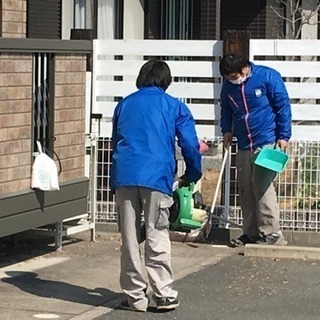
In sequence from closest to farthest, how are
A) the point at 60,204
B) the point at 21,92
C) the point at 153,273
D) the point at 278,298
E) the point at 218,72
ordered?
1. the point at 153,273
2. the point at 278,298
3. the point at 21,92
4. the point at 60,204
5. the point at 218,72

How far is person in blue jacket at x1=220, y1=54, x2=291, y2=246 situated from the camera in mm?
9391

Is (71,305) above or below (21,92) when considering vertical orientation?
below

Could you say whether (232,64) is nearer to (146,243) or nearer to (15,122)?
(15,122)

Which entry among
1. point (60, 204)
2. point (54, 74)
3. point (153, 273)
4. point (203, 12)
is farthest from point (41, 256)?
point (203, 12)

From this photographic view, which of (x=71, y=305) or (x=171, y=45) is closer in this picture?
(x=71, y=305)

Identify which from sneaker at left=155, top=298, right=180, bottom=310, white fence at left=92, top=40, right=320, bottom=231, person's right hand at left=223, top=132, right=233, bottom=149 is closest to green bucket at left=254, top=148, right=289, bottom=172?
person's right hand at left=223, top=132, right=233, bottom=149

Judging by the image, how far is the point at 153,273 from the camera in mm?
7199

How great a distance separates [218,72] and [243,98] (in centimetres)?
99

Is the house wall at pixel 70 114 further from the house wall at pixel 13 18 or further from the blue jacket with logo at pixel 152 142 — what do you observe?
the blue jacket with logo at pixel 152 142

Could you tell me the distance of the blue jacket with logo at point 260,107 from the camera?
9.39m

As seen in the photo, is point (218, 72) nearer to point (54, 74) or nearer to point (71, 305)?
point (54, 74)

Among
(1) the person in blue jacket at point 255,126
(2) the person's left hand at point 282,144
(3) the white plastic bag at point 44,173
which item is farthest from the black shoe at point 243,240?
(3) the white plastic bag at point 44,173

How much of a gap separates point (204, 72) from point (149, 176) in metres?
3.54

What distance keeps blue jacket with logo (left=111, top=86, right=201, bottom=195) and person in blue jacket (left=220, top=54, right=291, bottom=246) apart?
7.24ft
